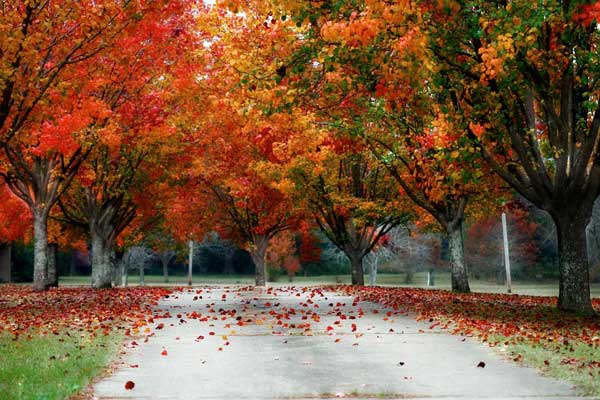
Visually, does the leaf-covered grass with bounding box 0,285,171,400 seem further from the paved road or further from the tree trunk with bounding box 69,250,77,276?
the tree trunk with bounding box 69,250,77,276

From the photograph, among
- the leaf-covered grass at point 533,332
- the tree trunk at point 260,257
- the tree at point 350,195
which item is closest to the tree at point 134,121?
the tree at point 350,195

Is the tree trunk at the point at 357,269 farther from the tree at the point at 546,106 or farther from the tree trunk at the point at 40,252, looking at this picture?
the tree at the point at 546,106

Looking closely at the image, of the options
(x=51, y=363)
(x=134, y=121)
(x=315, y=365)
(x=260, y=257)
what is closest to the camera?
(x=51, y=363)

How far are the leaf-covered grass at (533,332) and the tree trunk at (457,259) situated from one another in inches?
266

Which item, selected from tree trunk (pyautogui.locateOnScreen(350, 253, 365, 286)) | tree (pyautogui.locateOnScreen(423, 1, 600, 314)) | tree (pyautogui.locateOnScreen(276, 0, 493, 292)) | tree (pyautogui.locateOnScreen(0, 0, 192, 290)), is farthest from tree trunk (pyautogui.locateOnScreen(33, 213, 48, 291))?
tree (pyautogui.locateOnScreen(423, 1, 600, 314))

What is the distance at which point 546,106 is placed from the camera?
15117 mm

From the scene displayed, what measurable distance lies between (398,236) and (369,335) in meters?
52.9

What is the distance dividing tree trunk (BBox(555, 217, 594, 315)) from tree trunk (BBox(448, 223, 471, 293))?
10008mm

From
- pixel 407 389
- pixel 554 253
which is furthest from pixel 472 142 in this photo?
pixel 554 253

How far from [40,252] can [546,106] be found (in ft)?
61.8

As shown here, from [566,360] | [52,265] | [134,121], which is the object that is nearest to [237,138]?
[134,121]

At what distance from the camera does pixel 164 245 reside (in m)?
48.9

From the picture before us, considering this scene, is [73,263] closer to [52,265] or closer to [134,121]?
[52,265]

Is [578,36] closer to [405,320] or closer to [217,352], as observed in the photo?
[405,320]
